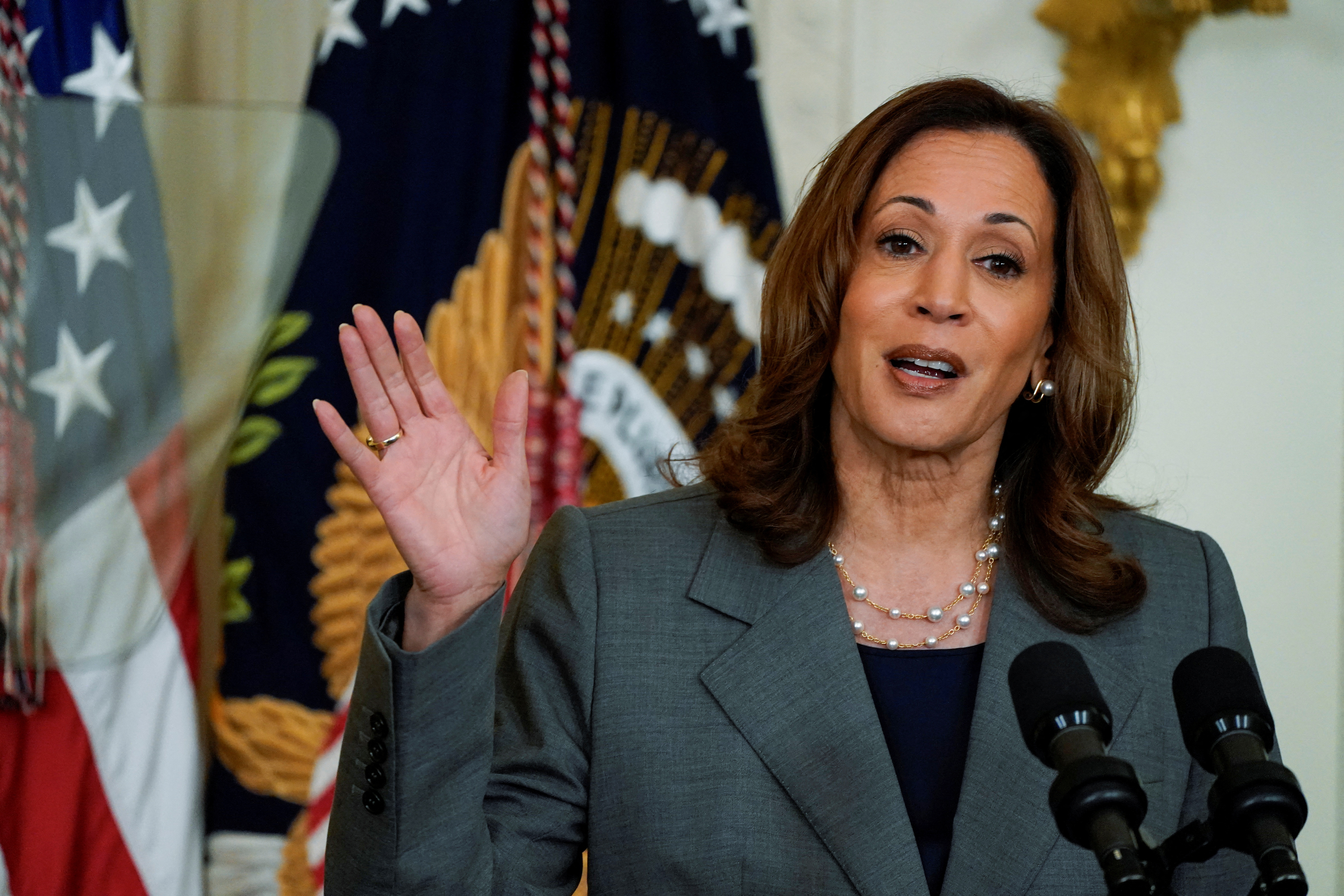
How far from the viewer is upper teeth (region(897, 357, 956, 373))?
5.16ft

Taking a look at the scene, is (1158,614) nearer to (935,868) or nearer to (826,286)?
(935,868)

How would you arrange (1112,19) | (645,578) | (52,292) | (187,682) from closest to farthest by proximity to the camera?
(645,578) → (52,292) → (187,682) → (1112,19)

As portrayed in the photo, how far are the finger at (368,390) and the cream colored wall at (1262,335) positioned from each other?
2.05 metres

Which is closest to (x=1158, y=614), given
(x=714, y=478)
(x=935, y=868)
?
(x=935, y=868)

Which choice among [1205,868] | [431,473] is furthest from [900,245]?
[1205,868]

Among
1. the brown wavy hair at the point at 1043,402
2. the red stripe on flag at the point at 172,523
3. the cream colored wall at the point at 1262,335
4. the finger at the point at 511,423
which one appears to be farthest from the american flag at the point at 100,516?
the cream colored wall at the point at 1262,335

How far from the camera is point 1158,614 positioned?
1.64 m

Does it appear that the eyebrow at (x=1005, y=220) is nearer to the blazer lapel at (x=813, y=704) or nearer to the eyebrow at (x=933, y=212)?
the eyebrow at (x=933, y=212)

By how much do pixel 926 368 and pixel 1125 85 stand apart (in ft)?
5.37

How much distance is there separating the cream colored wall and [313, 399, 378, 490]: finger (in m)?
2.09

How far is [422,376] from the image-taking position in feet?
4.27

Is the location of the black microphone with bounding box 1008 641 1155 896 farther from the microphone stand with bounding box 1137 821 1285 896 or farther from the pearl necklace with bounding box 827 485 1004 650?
the pearl necklace with bounding box 827 485 1004 650

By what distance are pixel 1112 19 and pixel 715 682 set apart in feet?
6.60

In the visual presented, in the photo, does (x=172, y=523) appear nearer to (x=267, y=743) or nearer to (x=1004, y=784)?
(x=267, y=743)
